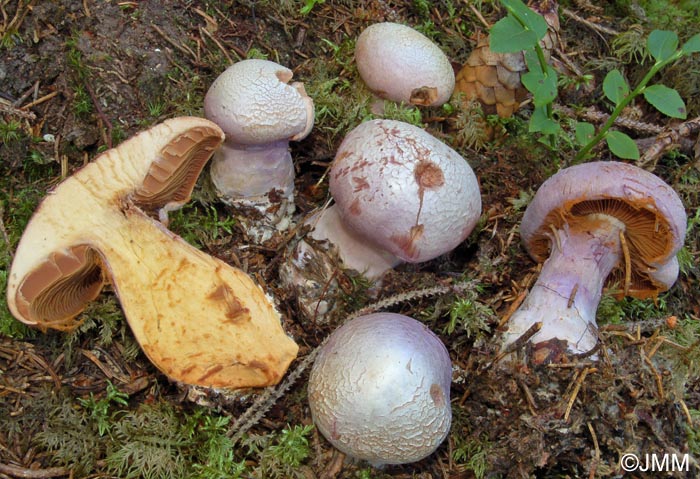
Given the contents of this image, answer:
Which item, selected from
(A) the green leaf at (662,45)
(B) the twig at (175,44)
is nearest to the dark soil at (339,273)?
(B) the twig at (175,44)

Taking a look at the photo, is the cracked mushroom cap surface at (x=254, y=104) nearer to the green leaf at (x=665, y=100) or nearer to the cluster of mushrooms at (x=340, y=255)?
the cluster of mushrooms at (x=340, y=255)

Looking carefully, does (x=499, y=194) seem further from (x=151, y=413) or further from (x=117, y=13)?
(x=117, y=13)

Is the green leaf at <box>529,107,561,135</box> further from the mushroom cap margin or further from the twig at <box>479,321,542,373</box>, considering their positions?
the mushroom cap margin

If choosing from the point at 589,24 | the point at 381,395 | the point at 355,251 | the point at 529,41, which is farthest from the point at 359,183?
the point at 589,24

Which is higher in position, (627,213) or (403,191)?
(403,191)

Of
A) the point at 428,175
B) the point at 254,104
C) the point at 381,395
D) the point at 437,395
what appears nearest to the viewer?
the point at 381,395

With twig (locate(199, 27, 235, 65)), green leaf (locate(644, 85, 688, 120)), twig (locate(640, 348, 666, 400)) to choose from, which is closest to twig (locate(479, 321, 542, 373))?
twig (locate(640, 348, 666, 400))

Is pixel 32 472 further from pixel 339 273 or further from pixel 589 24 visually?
pixel 589 24
